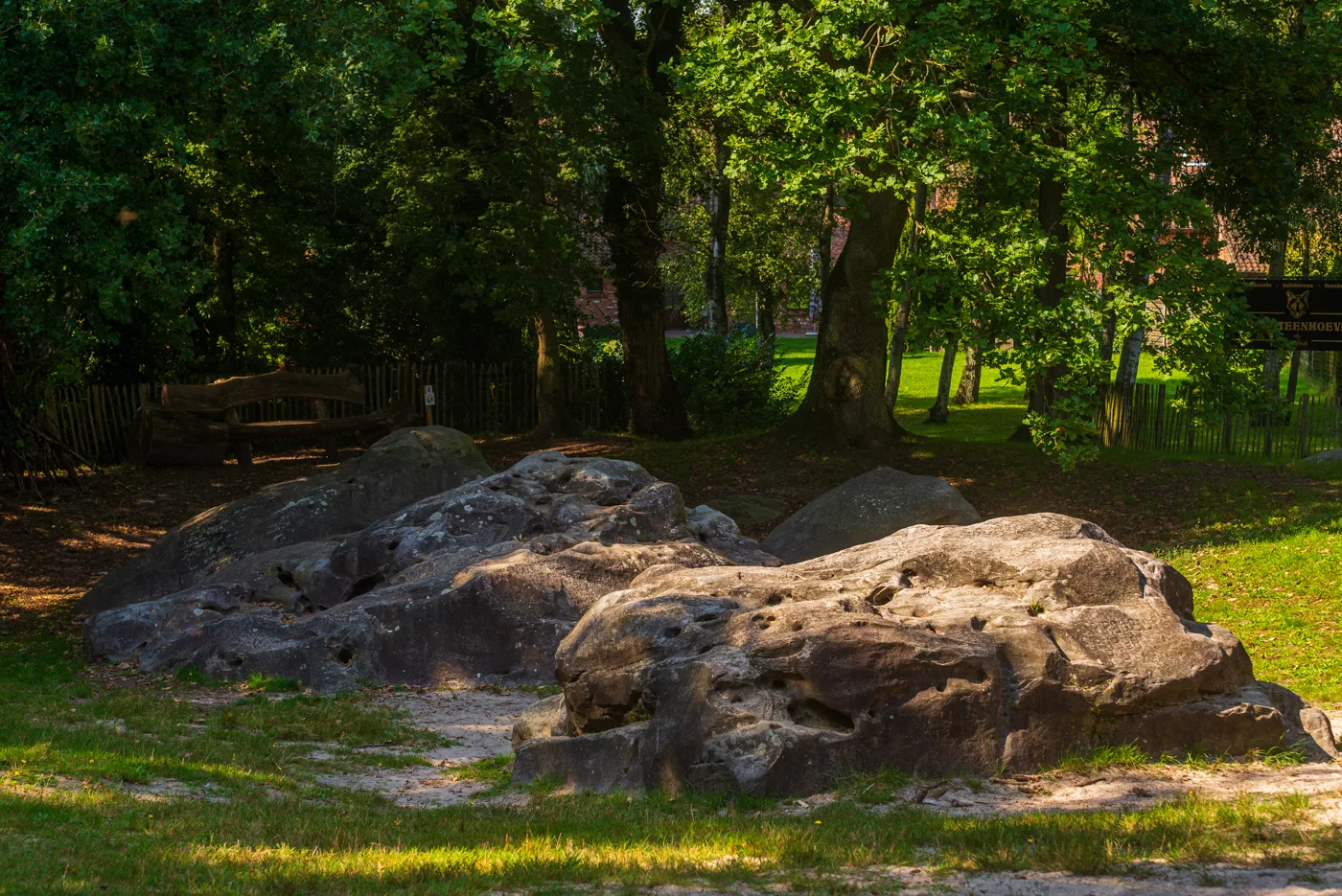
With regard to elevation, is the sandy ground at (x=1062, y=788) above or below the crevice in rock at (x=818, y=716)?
below

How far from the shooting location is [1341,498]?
19359 mm

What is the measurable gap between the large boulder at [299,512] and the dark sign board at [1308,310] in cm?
1374

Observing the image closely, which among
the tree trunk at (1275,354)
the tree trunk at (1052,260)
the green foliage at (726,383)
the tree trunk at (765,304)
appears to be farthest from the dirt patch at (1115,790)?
the tree trunk at (765,304)

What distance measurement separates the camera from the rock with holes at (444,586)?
12.4m

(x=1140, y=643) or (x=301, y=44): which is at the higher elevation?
(x=301, y=44)

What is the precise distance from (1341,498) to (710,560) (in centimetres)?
1122

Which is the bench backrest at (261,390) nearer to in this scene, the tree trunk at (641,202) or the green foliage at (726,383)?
the tree trunk at (641,202)

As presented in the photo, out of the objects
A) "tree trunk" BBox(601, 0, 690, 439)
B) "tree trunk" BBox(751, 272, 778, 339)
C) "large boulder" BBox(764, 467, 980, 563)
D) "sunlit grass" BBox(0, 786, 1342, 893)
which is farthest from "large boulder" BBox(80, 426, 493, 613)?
"tree trunk" BBox(751, 272, 778, 339)

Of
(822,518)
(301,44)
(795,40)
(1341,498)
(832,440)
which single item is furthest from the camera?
(832,440)

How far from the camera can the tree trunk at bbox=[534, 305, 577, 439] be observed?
2631 centimetres

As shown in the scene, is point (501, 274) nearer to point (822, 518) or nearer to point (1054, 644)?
point (822, 518)

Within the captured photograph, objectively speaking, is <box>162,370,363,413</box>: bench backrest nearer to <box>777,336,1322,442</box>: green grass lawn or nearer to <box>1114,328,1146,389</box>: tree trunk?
<box>777,336,1322,442</box>: green grass lawn

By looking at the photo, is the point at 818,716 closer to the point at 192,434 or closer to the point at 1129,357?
the point at 192,434

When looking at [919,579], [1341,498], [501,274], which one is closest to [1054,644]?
[919,579]
